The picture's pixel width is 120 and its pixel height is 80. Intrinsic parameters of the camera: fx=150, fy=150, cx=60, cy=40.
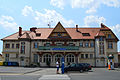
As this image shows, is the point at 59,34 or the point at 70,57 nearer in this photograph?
the point at 70,57

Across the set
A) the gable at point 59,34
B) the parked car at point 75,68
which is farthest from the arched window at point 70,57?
the parked car at point 75,68

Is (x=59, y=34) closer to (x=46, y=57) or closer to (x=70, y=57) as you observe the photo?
(x=70, y=57)

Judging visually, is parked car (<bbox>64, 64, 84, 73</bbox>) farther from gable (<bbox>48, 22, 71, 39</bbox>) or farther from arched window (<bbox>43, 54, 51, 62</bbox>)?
gable (<bbox>48, 22, 71, 39</bbox>)

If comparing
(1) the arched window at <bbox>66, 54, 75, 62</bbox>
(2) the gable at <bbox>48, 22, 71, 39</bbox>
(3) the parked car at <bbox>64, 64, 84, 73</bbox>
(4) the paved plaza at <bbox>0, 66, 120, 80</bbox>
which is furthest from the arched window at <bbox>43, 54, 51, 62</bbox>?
(4) the paved plaza at <bbox>0, 66, 120, 80</bbox>

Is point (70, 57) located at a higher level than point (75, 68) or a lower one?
higher

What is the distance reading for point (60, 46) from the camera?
40.5 meters

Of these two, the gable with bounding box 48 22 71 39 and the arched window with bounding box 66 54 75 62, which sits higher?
the gable with bounding box 48 22 71 39

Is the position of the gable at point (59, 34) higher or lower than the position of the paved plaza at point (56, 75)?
higher

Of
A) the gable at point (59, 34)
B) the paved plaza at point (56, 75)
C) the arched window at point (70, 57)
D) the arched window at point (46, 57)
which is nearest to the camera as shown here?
the paved plaza at point (56, 75)

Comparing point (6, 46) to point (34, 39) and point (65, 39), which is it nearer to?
point (34, 39)

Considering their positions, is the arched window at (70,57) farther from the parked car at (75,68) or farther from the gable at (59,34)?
the parked car at (75,68)

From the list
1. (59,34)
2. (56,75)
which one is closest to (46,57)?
(59,34)

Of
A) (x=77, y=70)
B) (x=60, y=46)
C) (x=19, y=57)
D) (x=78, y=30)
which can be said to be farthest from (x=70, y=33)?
(x=77, y=70)

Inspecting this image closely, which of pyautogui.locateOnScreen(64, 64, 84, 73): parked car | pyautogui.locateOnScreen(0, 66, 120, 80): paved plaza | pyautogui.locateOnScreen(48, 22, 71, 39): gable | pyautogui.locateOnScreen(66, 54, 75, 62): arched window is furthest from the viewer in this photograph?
pyautogui.locateOnScreen(48, 22, 71, 39): gable
